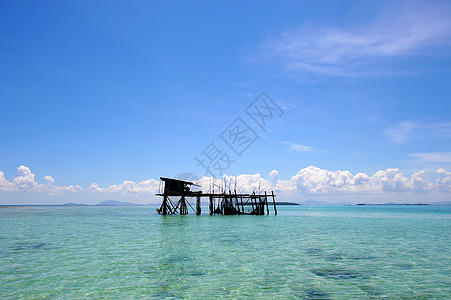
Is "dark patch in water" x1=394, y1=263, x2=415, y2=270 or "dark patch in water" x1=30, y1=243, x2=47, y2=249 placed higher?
"dark patch in water" x1=30, y1=243, x2=47, y2=249

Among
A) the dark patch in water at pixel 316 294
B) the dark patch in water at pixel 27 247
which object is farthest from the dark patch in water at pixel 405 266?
the dark patch in water at pixel 27 247

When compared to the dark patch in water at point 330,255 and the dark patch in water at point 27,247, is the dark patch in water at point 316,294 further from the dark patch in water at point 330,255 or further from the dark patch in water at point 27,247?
the dark patch in water at point 27,247

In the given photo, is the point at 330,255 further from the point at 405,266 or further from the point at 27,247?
the point at 27,247

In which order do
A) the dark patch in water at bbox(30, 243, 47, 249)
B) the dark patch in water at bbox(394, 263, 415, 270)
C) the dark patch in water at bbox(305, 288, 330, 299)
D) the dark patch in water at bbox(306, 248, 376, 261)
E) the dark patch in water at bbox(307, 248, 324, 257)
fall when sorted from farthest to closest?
the dark patch in water at bbox(30, 243, 47, 249) < the dark patch in water at bbox(307, 248, 324, 257) < the dark patch in water at bbox(306, 248, 376, 261) < the dark patch in water at bbox(394, 263, 415, 270) < the dark patch in water at bbox(305, 288, 330, 299)

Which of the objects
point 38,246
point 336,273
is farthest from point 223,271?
point 38,246

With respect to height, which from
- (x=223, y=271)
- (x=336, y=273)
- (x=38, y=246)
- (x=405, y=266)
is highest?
(x=38, y=246)

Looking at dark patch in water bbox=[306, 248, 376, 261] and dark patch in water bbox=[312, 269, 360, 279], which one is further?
dark patch in water bbox=[306, 248, 376, 261]

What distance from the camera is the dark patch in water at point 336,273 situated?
43.5ft

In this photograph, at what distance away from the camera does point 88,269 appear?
1453 cm

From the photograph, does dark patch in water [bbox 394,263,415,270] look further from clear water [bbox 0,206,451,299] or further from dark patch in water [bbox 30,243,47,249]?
dark patch in water [bbox 30,243,47,249]

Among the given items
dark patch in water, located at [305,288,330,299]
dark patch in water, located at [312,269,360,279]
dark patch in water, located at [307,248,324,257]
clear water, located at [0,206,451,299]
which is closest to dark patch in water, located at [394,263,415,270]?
clear water, located at [0,206,451,299]

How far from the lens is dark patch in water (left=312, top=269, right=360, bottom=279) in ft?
43.5

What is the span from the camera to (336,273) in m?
13.7

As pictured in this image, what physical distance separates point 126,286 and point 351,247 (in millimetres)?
16677
